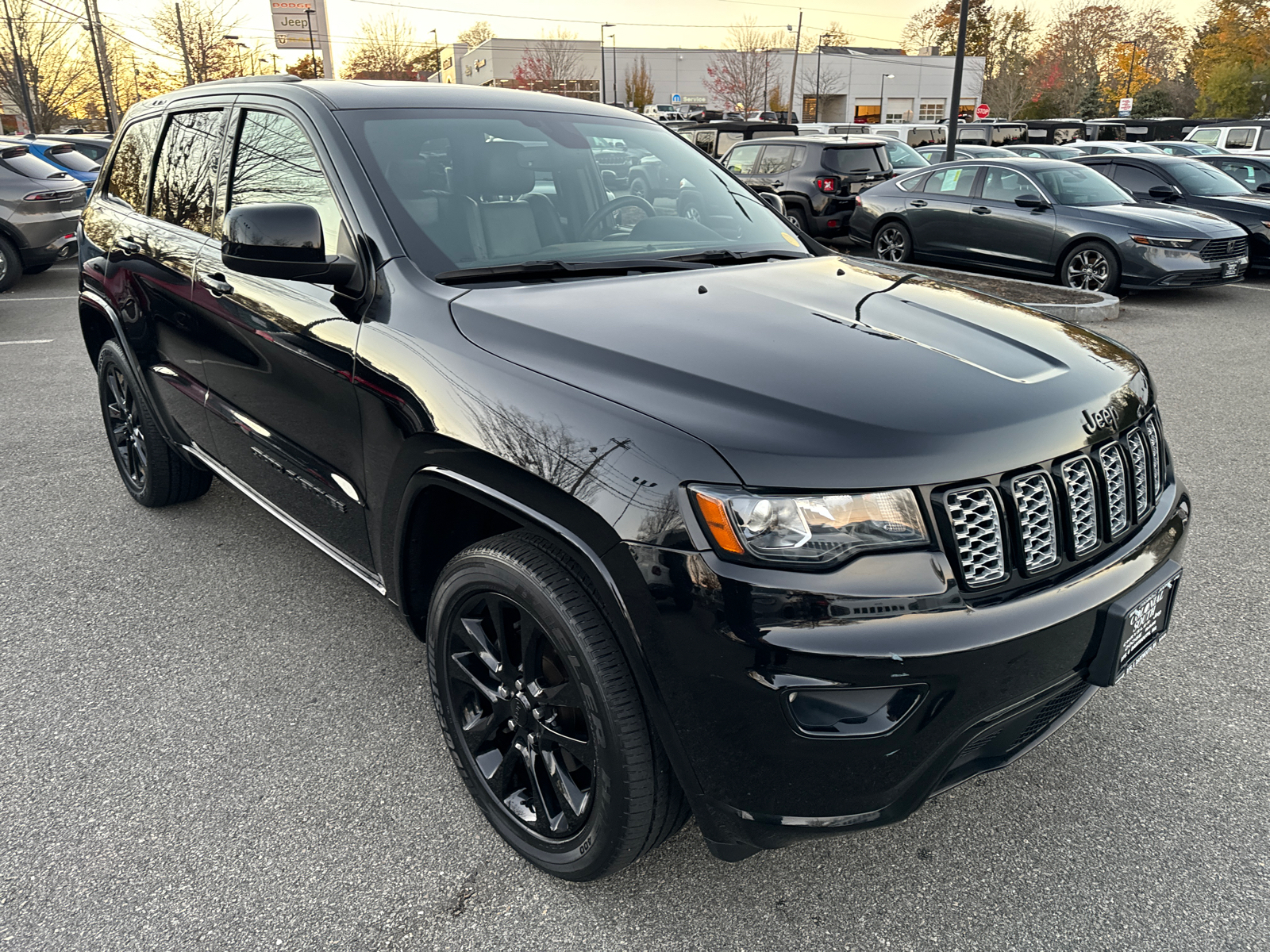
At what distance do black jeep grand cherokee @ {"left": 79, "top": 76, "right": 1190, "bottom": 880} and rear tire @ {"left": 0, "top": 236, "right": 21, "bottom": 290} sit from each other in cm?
1008

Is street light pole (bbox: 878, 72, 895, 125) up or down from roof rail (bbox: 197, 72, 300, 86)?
up

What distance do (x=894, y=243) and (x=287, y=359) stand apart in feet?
35.2

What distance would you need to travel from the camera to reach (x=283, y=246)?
7.73 ft

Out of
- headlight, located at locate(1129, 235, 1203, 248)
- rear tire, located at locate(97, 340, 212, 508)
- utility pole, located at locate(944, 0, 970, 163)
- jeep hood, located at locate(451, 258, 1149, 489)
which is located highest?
utility pole, located at locate(944, 0, 970, 163)

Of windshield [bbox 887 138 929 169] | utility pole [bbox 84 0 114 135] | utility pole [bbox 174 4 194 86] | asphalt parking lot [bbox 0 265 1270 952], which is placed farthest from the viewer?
utility pole [bbox 174 4 194 86]

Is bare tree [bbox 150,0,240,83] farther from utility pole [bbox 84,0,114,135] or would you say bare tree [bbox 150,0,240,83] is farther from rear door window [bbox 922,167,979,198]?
rear door window [bbox 922,167,979,198]

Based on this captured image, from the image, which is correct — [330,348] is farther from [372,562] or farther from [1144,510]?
[1144,510]

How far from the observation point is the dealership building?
83.0m

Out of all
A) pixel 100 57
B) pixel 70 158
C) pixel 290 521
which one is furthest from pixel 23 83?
pixel 290 521

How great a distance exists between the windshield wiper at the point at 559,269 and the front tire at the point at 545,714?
758 millimetres

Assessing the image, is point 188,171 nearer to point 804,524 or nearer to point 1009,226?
point 804,524

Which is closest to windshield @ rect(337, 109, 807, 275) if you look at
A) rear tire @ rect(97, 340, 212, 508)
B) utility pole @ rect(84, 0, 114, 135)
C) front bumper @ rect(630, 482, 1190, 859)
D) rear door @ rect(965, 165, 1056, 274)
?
front bumper @ rect(630, 482, 1190, 859)

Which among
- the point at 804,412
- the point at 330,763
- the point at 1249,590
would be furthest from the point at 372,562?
the point at 1249,590

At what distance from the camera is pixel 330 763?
2.61 meters
